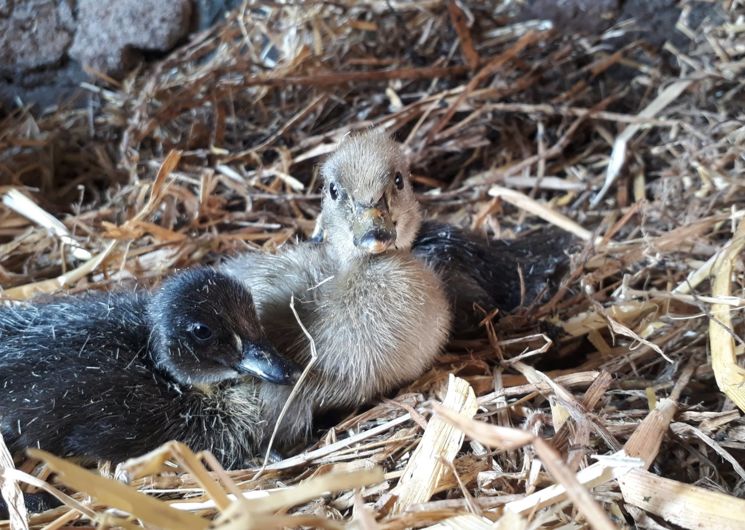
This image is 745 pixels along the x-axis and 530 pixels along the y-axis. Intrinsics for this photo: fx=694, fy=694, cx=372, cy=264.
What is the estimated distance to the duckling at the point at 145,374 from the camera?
1.43 metres

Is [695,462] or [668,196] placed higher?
[668,196]

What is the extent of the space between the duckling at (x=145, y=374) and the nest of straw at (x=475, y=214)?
11 centimetres

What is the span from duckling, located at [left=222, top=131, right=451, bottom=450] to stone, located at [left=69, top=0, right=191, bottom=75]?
1.51 metres

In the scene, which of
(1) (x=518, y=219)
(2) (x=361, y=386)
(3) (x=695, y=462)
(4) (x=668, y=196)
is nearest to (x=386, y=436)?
(2) (x=361, y=386)

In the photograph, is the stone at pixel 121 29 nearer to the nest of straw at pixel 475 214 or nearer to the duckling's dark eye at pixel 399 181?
the nest of straw at pixel 475 214

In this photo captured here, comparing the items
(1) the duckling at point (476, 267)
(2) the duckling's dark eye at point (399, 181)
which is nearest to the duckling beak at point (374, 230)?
(2) the duckling's dark eye at point (399, 181)

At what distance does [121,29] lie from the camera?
2.80 meters

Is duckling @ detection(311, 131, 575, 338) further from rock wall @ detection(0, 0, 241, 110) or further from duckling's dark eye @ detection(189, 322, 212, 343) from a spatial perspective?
rock wall @ detection(0, 0, 241, 110)

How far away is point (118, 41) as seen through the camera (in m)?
2.81

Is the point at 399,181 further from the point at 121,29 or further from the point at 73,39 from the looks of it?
the point at 73,39

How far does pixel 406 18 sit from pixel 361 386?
5.98ft

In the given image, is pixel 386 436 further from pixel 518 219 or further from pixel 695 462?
pixel 518 219

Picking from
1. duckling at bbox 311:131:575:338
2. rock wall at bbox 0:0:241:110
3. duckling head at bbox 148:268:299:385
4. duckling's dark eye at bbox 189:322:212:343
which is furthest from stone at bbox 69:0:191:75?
duckling's dark eye at bbox 189:322:212:343

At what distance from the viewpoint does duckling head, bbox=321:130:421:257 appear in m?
1.52
